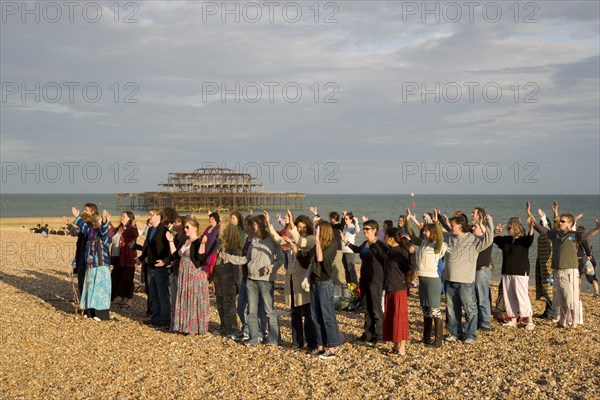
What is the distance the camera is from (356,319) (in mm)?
10055

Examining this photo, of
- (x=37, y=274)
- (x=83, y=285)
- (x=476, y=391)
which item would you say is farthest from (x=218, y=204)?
(x=476, y=391)

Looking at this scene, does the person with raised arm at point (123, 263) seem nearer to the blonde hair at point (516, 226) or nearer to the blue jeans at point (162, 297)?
the blue jeans at point (162, 297)

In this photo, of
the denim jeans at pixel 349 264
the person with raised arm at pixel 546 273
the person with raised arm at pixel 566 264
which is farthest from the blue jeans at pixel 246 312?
the person with raised arm at pixel 546 273

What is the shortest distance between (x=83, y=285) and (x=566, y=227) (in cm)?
796

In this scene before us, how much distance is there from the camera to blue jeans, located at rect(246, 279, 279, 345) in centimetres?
809

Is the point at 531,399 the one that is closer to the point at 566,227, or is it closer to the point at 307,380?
the point at 307,380

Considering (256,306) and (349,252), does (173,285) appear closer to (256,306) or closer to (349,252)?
(256,306)

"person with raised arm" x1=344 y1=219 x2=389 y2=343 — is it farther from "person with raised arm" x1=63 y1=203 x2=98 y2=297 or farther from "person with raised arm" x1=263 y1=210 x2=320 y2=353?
"person with raised arm" x1=63 y1=203 x2=98 y2=297

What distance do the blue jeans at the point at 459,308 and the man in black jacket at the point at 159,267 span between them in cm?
441

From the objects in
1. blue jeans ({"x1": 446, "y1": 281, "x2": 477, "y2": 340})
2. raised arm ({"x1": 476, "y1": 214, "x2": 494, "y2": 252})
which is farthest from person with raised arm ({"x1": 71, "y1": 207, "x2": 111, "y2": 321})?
raised arm ({"x1": 476, "y1": 214, "x2": 494, "y2": 252})

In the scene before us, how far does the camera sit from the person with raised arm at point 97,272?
9.63 m

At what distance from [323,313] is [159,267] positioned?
11.0 ft

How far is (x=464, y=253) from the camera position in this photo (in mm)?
8227

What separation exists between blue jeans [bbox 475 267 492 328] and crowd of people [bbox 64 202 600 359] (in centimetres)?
2
